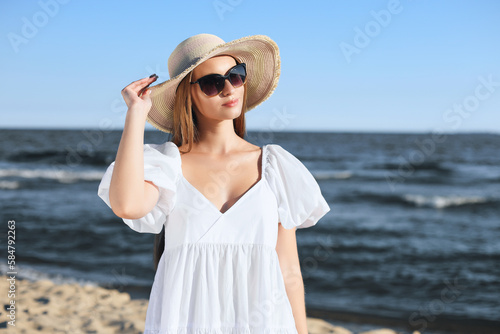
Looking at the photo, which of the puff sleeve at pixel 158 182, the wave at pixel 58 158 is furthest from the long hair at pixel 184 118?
the wave at pixel 58 158

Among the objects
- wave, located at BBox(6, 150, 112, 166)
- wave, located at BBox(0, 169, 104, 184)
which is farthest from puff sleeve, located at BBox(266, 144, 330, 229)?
wave, located at BBox(6, 150, 112, 166)

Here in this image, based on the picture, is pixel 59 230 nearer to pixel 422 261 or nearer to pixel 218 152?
pixel 422 261

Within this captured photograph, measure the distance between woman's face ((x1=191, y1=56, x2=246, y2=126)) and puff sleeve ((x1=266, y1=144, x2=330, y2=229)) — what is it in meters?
0.26

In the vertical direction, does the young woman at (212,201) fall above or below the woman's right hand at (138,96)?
below

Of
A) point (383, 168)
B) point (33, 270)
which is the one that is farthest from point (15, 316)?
point (383, 168)

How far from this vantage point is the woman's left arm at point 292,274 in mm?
1975

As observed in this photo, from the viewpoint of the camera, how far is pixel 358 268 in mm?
8297

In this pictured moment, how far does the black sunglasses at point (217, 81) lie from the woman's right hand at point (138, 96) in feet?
0.91

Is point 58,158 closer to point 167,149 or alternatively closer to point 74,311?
point 74,311

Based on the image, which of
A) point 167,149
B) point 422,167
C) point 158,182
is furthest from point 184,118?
point 422,167

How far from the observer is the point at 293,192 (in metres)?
2.03

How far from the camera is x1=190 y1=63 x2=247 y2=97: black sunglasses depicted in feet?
6.59

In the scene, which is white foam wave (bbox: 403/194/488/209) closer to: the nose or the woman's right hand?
the nose

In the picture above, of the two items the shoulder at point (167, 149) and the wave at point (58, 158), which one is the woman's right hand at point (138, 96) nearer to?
the shoulder at point (167, 149)
